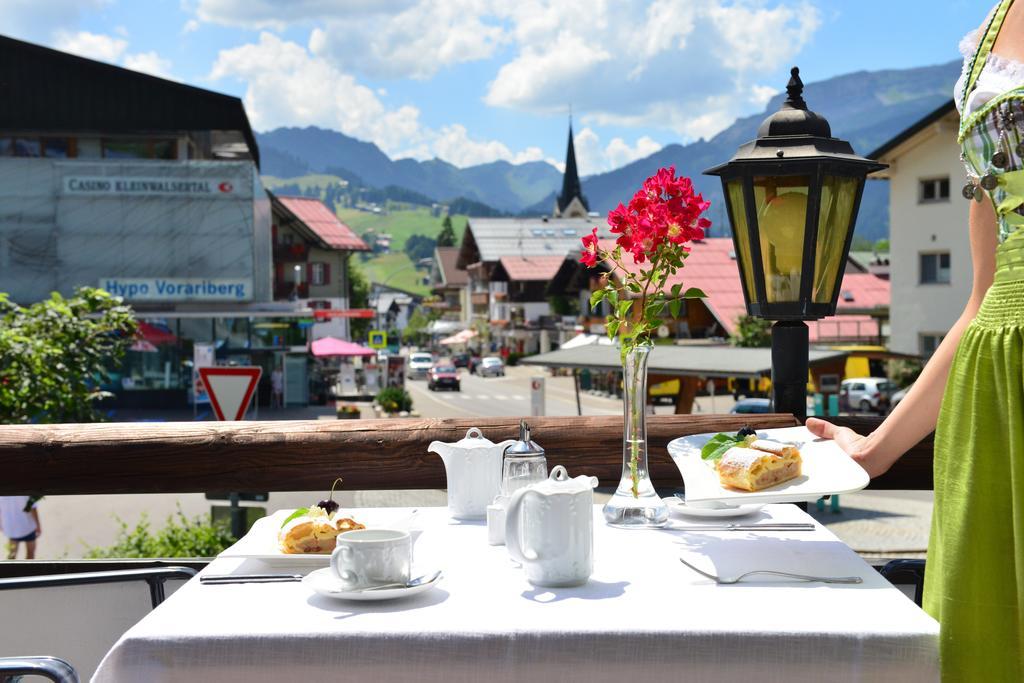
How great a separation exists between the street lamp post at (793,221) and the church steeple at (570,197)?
11793 cm

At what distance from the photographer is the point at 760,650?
167cm

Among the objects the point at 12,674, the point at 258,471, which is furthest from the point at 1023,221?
the point at 258,471

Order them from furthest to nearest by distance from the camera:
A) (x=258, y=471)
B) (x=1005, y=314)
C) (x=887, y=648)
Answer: (x=258, y=471), (x=1005, y=314), (x=887, y=648)

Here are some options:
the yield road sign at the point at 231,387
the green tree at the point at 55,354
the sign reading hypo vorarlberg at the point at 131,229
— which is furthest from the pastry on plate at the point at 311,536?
the sign reading hypo vorarlberg at the point at 131,229

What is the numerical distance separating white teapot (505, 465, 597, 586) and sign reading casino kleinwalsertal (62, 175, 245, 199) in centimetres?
3079

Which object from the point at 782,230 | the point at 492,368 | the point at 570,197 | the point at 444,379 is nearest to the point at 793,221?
the point at 782,230

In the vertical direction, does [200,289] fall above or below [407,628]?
above

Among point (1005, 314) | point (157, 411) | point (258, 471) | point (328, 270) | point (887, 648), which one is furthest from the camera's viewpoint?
point (328, 270)

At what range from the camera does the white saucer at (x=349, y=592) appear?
180 centimetres

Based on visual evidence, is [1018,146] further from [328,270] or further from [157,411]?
[328,270]

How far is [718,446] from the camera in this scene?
2.30m

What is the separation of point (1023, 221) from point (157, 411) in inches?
1207

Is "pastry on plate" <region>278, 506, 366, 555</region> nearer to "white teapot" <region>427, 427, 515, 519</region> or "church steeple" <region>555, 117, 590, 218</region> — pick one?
"white teapot" <region>427, 427, 515, 519</region>

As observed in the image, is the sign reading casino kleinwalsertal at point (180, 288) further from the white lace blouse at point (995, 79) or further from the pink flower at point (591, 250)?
the white lace blouse at point (995, 79)
